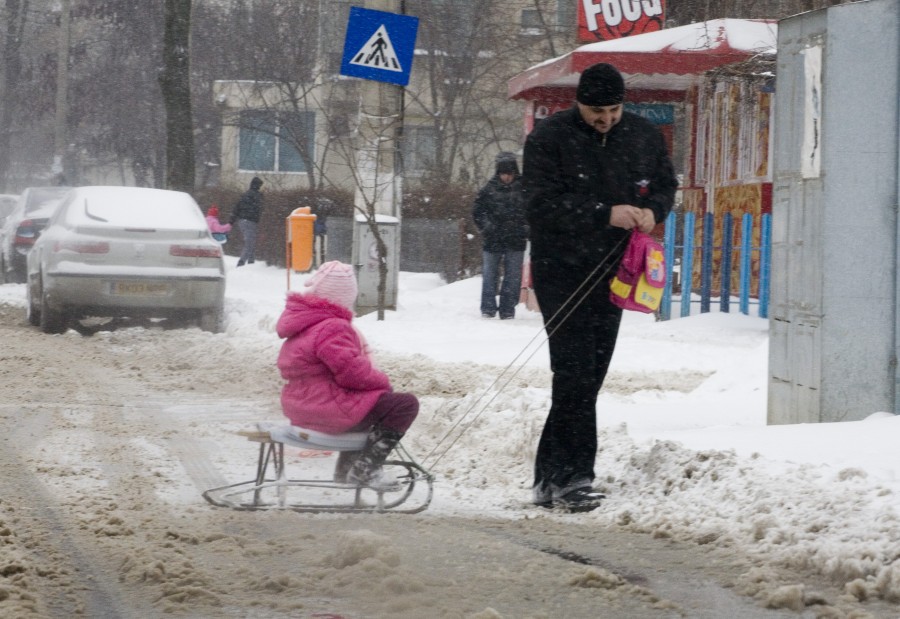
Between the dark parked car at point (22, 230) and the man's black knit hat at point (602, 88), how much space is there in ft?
51.0

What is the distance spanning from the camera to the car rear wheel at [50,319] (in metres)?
14.4

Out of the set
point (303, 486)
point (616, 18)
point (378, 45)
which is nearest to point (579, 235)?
point (303, 486)

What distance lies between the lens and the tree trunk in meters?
25.4

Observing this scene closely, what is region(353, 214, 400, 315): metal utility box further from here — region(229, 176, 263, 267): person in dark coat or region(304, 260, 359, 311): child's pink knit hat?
region(229, 176, 263, 267): person in dark coat

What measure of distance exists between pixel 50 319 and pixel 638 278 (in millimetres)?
9516

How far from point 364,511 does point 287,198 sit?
80.4ft

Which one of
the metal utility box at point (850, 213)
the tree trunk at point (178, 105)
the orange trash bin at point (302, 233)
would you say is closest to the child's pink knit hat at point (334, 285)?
the metal utility box at point (850, 213)

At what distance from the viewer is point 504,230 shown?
16.2 metres

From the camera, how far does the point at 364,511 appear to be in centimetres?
607

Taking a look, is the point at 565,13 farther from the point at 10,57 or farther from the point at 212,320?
the point at 212,320

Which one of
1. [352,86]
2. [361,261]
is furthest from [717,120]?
[352,86]

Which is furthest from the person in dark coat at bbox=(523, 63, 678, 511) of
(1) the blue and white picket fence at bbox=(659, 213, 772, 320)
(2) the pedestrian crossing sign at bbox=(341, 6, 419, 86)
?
(1) the blue and white picket fence at bbox=(659, 213, 772, 320)

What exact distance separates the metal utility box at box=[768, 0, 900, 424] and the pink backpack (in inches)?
50.8

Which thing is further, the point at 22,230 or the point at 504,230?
the point at 22,230
